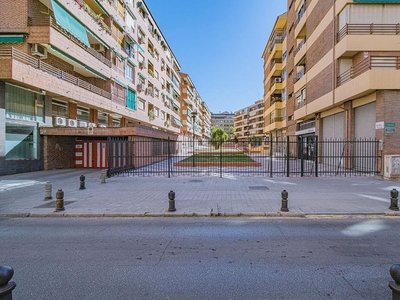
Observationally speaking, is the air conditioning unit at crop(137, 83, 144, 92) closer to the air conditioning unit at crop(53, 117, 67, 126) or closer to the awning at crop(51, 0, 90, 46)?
the awning at crop(51, 0, 90, 46)

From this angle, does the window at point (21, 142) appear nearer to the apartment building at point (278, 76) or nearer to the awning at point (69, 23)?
the awning at point (69, 23)

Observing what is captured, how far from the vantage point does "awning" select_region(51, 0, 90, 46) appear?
16.7 metres

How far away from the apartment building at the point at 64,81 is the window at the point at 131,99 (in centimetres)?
1

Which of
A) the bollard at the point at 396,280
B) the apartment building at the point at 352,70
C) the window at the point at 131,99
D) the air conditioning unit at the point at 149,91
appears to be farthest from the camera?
the air conditioning unit at the point at 149,91

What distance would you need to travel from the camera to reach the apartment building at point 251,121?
9388 cm

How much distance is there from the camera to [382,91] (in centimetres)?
Result: 1362

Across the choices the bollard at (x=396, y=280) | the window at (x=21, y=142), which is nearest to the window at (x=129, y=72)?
the window at (x=21, y=142)

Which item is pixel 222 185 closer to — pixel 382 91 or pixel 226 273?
pixel 226 273

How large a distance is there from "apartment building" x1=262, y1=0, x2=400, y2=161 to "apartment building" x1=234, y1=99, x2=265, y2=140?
204 feet

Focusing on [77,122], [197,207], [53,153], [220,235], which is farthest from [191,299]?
[77,122]

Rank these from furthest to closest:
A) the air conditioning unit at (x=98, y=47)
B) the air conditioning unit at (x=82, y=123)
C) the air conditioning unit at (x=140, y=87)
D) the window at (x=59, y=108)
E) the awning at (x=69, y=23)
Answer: the air conditioning unit at (x=140, y=87) → the air conditioning unit at (x=98, y=47) → the air conditioning unit at (x=82, y=123) → the window at (x=59, y=108) → the awning at (x=69, y=23)

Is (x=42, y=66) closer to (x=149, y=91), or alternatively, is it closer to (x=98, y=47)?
(x=98, y=47)

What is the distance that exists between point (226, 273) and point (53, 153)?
18.9 meters

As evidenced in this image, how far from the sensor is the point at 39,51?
16.5 meters
